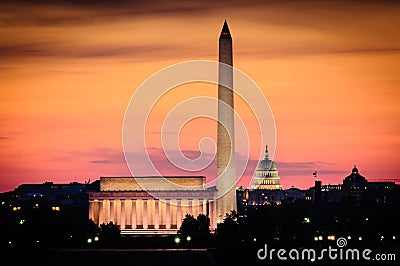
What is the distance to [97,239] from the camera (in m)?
179

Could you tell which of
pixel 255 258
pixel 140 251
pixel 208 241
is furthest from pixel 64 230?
pixel 255 258

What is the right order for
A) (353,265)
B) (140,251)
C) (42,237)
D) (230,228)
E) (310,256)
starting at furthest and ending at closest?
(230,228) → (42,237) → (140,251) → (310,256) → (353,265)

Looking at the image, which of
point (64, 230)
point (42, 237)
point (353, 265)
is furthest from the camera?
point (64, 230)

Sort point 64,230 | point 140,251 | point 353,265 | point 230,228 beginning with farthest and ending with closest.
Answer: point 230,228 < point 64,230 < point 140,251 < point 353,265

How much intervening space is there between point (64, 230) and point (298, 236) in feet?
114

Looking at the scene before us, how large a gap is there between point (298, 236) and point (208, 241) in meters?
22.4

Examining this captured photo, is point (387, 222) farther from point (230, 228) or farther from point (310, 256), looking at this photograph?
point (310, 256)

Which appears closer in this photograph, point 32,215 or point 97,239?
point 97,239

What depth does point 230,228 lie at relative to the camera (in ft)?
625

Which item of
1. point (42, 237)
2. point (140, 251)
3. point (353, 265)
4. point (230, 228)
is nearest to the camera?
point (353, 265)

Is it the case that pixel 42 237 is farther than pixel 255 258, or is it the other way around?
pixel 42 237

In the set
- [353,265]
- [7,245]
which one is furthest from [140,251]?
[353,265]

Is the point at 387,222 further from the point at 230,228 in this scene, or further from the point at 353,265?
the point at 353,265

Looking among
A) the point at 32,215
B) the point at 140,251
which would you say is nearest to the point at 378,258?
the point at 140,251
